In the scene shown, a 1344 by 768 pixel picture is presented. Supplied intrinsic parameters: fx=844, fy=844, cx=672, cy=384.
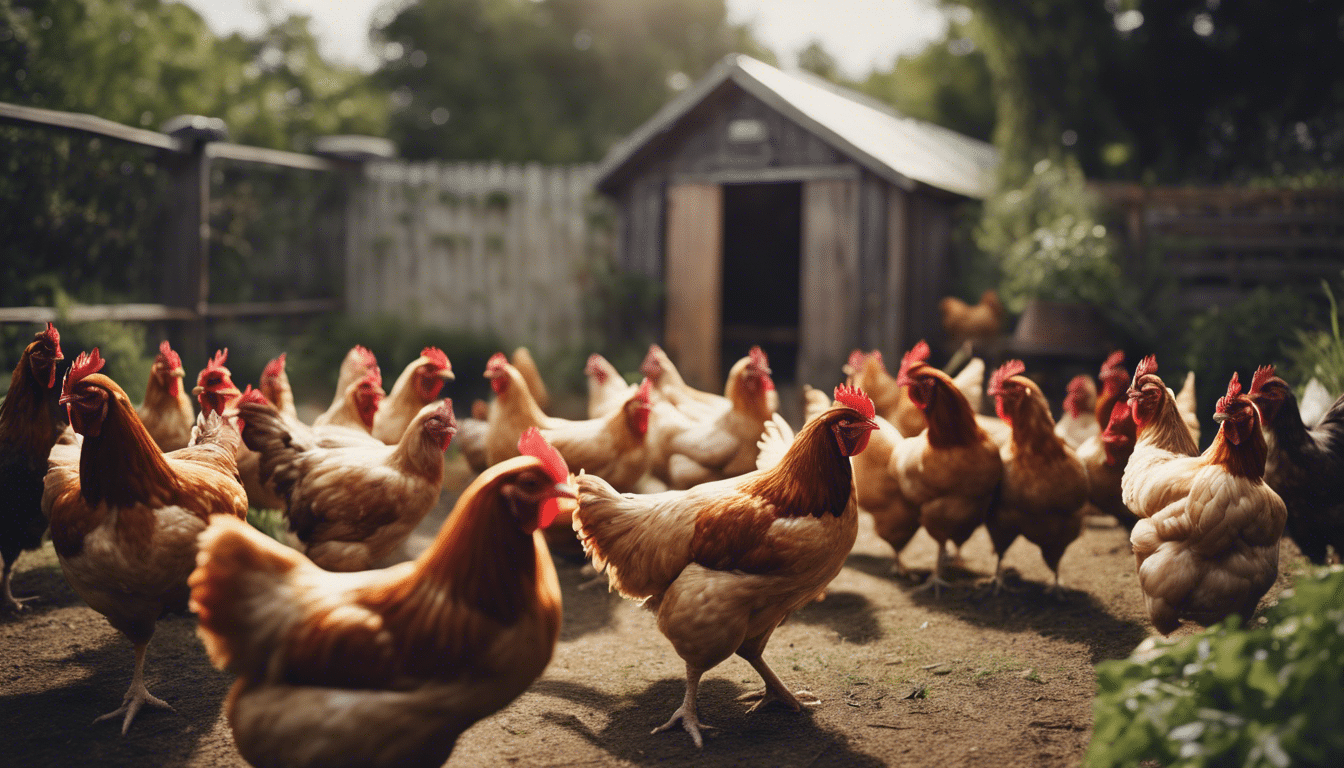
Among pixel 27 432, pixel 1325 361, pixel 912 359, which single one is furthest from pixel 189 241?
pixel 1325 361

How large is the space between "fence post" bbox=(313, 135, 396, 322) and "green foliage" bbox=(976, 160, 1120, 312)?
8.96 m

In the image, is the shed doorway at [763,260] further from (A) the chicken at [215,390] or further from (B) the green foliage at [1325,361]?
(A) the chicken at [215,390]

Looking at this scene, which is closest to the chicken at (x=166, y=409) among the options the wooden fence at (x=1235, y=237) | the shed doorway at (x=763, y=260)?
the wooden fence at (x=1235, y=237)

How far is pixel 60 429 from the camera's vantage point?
4473 millimetres

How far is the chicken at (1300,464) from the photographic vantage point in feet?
14.5

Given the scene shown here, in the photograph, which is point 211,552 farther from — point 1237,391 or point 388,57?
point 388,57

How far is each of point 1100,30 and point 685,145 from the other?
23.6 feet

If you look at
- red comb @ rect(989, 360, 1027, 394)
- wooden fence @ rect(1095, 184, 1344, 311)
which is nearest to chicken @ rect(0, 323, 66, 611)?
red comb @ rect(989, 360, 1027, 394)

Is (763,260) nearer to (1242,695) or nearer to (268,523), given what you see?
(268,523)

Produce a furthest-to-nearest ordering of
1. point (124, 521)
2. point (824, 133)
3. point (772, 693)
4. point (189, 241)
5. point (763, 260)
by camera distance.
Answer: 1. point (763, 260)
2. point (824, 133)
3. point (189, 241)
4. point (772, 693)
5. point (124, 521)

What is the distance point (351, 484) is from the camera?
417 centimetres

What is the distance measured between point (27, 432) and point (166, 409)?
2.99 ft

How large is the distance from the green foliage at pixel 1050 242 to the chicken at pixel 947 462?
5429mm

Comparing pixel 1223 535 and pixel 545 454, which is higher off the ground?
pixel 545 454
